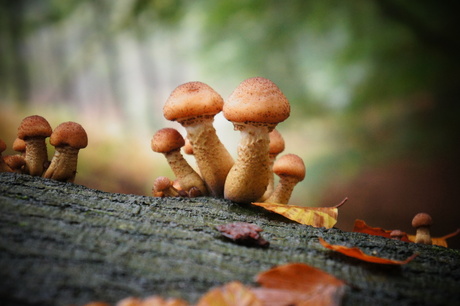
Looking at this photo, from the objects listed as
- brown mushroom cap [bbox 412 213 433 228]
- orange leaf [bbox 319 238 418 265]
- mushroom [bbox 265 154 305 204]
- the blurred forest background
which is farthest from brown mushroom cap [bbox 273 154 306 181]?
the blurred forest background

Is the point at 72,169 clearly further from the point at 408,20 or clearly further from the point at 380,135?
the point at 408,20

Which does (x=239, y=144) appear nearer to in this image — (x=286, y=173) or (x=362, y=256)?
(x=286, y=173)

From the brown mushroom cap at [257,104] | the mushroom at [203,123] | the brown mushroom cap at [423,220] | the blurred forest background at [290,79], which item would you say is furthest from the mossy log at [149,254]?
the blurred forest background at [290,79]

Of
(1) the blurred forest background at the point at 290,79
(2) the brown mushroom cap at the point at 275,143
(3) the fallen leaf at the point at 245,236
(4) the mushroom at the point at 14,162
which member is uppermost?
(1) the blurred forest background at the point at 290,79

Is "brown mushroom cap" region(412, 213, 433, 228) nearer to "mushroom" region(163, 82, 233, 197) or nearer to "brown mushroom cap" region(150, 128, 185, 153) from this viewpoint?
"mushroom" region(163, 82, 233, 197)

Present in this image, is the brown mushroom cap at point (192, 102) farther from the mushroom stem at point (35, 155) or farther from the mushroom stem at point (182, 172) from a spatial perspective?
the mushroom stem at point (35, 155)

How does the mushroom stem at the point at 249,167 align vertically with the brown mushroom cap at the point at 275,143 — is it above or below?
below
